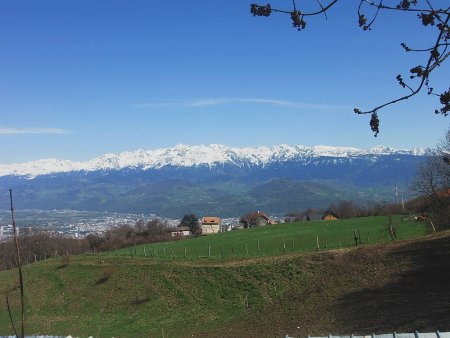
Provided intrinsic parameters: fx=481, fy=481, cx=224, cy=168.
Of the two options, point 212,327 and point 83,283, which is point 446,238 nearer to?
point 212,327

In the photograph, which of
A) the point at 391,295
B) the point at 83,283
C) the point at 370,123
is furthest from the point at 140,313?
the point at 370,123

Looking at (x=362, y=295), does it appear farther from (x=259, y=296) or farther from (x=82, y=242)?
(x=82, y=242)

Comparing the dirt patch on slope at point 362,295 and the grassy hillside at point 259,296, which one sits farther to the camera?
the grassy hillside at point 259,296

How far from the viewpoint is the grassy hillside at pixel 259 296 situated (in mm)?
26672

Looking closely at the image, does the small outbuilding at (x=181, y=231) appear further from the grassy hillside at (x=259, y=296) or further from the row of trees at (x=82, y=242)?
the grassy hillside at (x=259, y=296)

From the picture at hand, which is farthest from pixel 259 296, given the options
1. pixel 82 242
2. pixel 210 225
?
pixel 210 225

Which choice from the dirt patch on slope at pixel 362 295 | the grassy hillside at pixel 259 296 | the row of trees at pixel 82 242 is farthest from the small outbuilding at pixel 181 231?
the dirt patch on slope at pixel 362 295

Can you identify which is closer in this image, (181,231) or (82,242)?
(82,242)

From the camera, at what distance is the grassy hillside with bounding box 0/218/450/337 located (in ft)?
87.5

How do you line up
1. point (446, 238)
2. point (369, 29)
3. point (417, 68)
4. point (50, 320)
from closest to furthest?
point (417, 68), point (369, 29), point (446, 238), point (50, 320)

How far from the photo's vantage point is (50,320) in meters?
38.3

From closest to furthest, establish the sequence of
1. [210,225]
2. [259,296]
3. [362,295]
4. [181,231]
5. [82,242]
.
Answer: [362,295], [259,296], [82,242], [181,231], [210,225]

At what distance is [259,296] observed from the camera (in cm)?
3434

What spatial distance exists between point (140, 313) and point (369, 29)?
36140 millimetres
